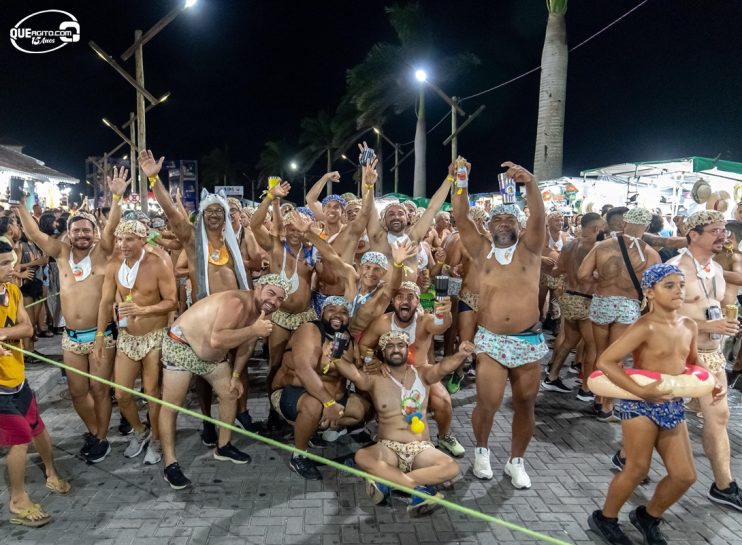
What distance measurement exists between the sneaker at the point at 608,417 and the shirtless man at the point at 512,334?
185cm

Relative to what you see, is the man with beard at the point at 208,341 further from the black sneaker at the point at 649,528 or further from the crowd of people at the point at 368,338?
the black sneaker at the point at 649,528

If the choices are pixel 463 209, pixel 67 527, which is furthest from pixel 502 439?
pixel 67 527


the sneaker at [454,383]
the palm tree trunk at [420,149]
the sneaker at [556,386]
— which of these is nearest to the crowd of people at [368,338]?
the sneaker at [556,386]

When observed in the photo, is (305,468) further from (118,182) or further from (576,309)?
(576,309)

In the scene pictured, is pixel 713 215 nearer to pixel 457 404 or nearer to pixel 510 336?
pixel 510 336

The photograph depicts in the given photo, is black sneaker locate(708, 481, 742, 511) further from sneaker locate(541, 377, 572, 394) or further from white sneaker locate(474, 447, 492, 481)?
sneaker locate(541, 377, 572, 394)

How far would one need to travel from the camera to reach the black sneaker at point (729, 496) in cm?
392

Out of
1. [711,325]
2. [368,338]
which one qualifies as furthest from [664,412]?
[368,338]

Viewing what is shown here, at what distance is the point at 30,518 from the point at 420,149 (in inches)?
899

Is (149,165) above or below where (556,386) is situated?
above

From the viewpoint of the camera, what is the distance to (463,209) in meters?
4.62

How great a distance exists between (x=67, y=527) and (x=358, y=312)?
264cm

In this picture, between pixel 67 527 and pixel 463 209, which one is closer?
pixel 67 527

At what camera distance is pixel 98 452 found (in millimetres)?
4629
